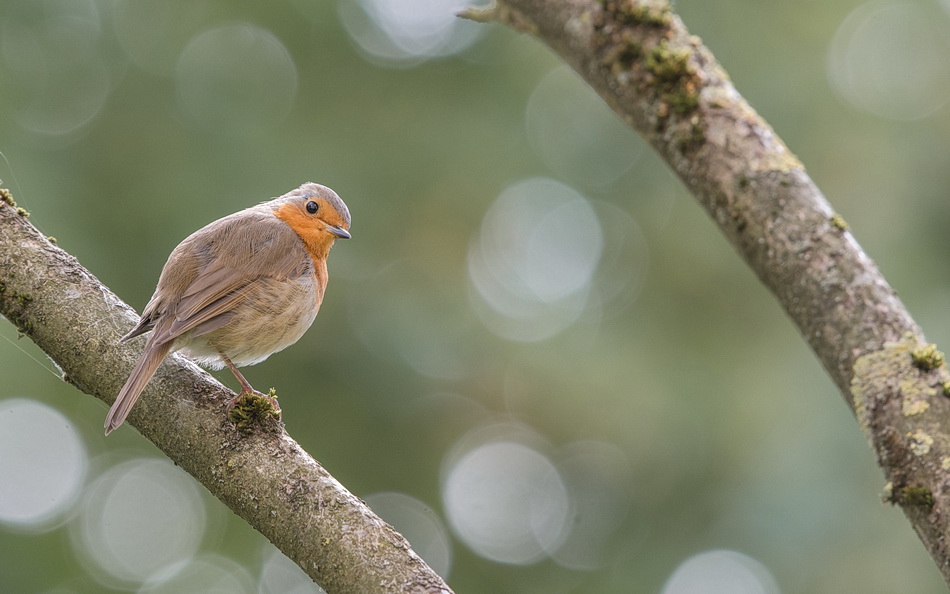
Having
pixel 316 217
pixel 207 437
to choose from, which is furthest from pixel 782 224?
pixel 316 217

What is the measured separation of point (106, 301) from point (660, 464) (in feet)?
20.3

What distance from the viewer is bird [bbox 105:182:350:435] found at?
3648mm

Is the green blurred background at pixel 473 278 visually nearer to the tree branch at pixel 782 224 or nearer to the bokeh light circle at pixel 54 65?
the bokeh light circle at pixel 54 65

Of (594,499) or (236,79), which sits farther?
(594,499)

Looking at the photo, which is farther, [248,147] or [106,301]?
[248,147]

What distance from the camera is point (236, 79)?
8.09 metres

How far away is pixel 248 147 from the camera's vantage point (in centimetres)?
729

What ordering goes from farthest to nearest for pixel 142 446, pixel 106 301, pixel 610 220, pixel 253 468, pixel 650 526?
pixel 610 220 → pixel 650 526 → pixel 142 446 → pixel 106 301 → pixel 253 468

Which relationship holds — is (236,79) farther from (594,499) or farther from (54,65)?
(594,499)

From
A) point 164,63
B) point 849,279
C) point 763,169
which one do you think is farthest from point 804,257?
point 164,63

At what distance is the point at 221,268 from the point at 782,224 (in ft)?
7.43

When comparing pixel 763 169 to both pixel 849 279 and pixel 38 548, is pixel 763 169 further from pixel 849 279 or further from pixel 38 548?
A: pixel 38 548

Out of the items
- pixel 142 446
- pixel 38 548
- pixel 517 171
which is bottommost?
pixel 38 548

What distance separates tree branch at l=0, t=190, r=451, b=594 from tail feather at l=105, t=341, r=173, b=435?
4 centimetres
